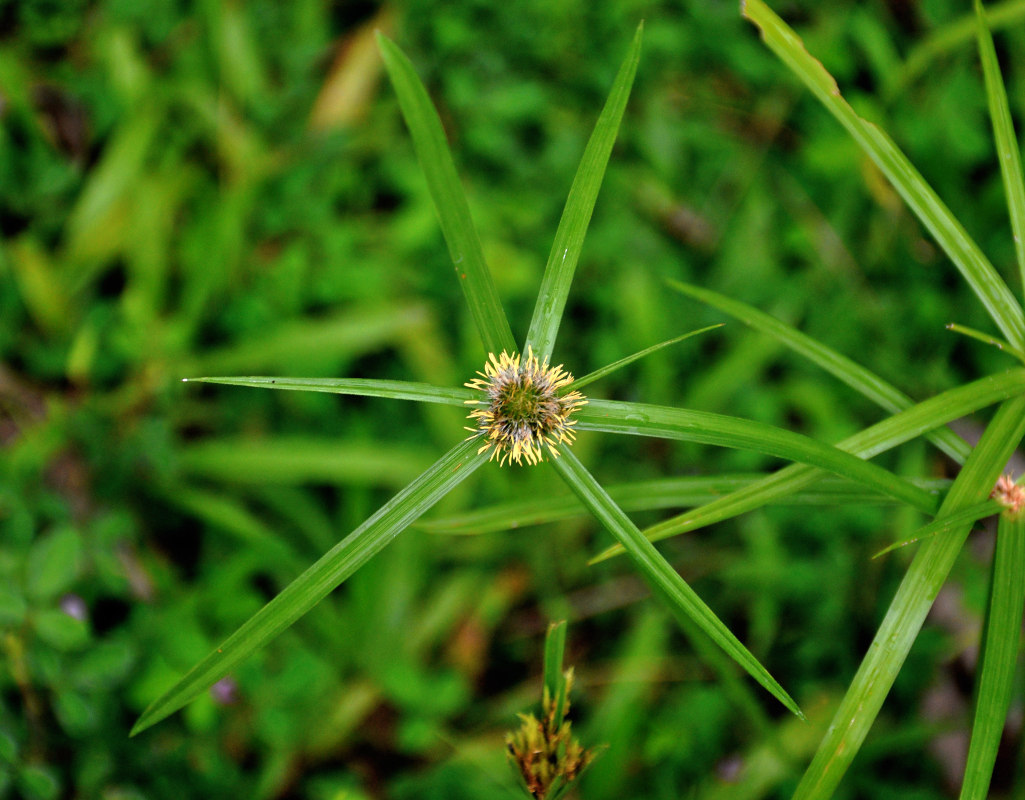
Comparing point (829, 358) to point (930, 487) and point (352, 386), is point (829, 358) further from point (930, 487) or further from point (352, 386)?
point (352, 386)

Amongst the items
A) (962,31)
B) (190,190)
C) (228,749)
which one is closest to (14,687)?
(228,749)

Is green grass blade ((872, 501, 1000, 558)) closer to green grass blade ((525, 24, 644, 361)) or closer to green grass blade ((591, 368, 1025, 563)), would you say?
green grass blade ((591, 368, 1025, 563))

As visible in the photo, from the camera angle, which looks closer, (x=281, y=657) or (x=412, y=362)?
(x=281, y=657)

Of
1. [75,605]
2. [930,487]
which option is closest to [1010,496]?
[930,487]

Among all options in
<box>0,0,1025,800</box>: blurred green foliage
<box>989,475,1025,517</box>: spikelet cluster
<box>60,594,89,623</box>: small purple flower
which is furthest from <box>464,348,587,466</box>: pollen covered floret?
<box>60,594,89,623</box>: small purple flower

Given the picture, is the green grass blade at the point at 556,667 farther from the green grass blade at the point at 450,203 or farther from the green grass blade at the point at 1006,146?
the green grass blade at the point at 1006,146

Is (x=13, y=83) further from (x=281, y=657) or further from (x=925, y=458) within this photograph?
(x=925, y=458)

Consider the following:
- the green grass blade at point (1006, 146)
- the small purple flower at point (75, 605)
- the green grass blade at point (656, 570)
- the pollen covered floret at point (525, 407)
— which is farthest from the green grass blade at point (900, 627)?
the small purple flower at point (75, 605)
